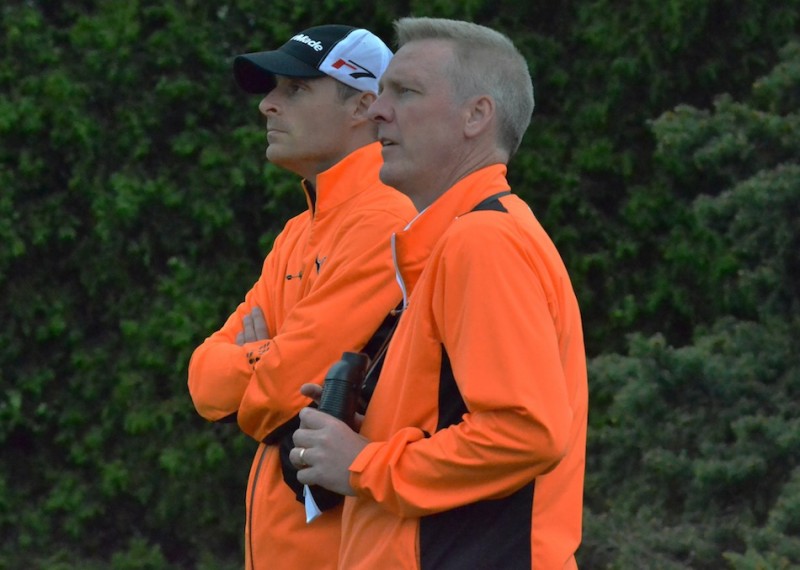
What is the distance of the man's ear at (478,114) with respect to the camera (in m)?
2.64

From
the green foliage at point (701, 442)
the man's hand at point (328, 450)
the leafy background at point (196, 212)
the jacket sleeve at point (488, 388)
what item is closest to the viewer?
the jacket sleeve at point (488, 388)

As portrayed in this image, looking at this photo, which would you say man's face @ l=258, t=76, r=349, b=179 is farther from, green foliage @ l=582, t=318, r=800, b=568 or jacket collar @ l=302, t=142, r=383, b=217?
green foliage @ l=582, t=318, r=800, b=568

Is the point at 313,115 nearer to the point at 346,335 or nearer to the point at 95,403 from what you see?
the point at 346,335

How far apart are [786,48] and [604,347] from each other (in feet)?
5.01

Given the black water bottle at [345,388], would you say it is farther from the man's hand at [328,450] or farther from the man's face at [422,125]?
the man's face at [422,125]

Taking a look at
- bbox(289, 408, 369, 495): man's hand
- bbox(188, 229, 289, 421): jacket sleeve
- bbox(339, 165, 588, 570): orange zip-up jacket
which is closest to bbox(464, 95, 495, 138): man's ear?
bbox(339, 165, 588, 570): orange zip-up jacket

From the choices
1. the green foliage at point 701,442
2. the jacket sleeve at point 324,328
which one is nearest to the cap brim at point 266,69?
the jacket sleeve at point 324,328

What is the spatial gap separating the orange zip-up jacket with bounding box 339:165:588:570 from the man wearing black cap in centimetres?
73

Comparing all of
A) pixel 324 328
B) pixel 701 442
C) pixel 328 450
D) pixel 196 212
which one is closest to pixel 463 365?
pixel 328 450

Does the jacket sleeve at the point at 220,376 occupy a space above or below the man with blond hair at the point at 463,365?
below

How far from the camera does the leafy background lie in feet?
17.9

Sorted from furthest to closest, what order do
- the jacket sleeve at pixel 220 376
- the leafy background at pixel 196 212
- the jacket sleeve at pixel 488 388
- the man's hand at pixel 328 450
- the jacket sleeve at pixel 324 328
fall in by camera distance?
the leafy background at pixel 196 212
the jacket sleeve at pixel 220 376
the jacket sleeve at pixel 324 328
the man's hand at pixel 328 450
the jacket sleeve at pixel 488 388

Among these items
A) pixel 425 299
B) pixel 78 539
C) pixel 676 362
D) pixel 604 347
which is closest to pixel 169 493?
pixel 78 539

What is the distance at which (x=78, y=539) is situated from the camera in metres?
6.36
